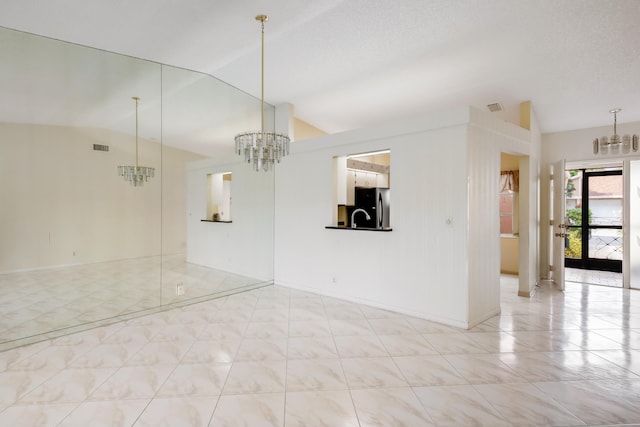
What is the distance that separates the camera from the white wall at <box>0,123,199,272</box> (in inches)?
128

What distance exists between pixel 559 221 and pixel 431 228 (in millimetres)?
3348

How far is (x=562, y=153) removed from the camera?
6.30 metres

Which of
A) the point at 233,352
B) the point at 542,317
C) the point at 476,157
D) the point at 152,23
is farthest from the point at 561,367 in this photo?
the point at 152,23

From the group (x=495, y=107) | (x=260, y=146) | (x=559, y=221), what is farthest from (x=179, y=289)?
(x=559, y=221)

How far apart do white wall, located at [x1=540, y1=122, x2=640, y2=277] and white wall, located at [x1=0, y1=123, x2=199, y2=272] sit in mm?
6754

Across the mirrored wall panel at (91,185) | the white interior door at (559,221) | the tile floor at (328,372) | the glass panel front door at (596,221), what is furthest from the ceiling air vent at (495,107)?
the mirrored wall panel at (91,185)

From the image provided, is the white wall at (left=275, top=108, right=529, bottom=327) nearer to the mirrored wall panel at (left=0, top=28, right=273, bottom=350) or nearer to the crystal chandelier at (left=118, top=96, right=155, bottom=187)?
the mirrored wall panel at (left=0, top=28, right=273, bottom=350)

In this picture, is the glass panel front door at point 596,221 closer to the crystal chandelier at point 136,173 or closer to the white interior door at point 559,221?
the white interior door at point 559,221

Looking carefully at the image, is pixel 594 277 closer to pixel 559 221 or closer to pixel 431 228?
pixel 559 221

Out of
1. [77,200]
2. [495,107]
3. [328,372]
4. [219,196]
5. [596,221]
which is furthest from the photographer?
[596,221]

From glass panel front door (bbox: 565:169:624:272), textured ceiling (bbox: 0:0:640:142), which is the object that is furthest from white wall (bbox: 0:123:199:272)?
glass panel front door (bbox: 565:169:624:272)

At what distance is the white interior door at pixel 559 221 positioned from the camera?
5.53 meters

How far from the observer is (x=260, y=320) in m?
3.88

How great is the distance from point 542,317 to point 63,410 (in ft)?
16.1
